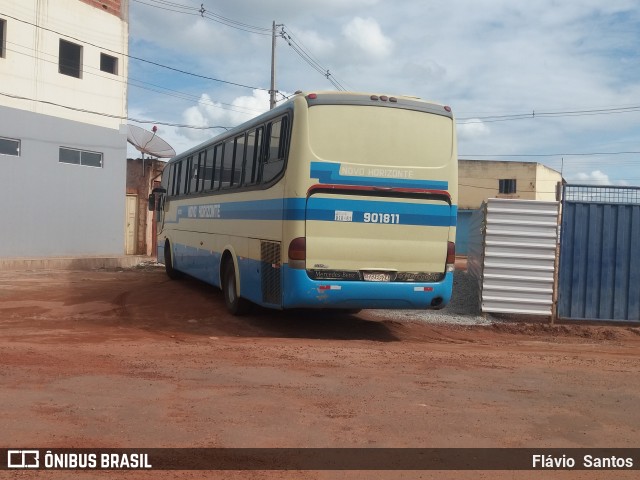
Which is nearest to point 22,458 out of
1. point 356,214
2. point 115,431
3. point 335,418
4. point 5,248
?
point 115,431

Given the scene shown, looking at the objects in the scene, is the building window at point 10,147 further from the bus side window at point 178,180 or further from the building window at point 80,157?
the bus side window at point 178,180

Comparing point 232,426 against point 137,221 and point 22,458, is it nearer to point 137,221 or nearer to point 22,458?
point 22,458

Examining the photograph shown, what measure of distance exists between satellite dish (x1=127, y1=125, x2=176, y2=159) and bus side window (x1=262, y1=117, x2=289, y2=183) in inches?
601

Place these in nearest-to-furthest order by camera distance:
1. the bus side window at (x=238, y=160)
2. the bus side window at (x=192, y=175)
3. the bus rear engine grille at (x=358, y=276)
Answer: the bus rear engine grille at (x=358, y=276) → the bus side window at (x=238, y=160) → the bus side window at (x=192, y=175)

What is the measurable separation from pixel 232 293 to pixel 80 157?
12890mm

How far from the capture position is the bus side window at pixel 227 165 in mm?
11984

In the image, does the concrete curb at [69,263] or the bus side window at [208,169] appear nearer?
the bus side window at [208,169]

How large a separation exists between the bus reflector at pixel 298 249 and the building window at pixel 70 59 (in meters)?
15.6

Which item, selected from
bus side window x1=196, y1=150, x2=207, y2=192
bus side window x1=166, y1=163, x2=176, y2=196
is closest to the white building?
bus side window x1=166, y1=163, x2=176, y2=196

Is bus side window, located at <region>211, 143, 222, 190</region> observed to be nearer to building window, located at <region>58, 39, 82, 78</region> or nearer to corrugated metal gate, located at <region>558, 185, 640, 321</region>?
corrugated metal gate, located at <region>558, 185, 640, 321</region>

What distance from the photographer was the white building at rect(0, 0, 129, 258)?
65.2 feet

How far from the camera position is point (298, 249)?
30.0 ft

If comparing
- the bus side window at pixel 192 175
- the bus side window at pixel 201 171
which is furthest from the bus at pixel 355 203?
the bus side window at pixel 192 175

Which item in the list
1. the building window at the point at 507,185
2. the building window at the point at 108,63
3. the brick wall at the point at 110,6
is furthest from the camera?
the building window at the point at 507,185
